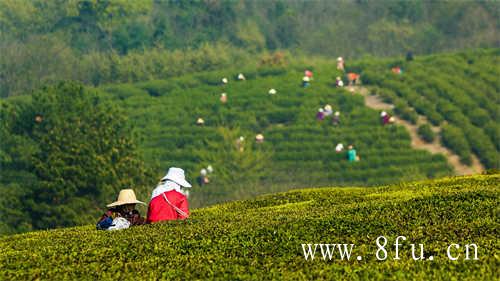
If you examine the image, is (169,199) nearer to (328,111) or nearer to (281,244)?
(281,244)

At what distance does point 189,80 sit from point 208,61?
7001 mm

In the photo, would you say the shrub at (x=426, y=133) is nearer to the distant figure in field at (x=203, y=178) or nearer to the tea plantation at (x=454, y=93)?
the tea plantation at (x=454, y=93)

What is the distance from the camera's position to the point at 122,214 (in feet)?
53.5

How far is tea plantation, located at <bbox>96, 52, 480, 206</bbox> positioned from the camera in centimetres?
5106

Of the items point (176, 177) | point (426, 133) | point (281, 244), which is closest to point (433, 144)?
point (426, 133)

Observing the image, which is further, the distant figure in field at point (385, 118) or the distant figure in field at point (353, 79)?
the distant figure in field at point (353, 79)

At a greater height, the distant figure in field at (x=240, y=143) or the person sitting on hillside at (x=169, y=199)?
the distant figure in field at (x=240, y=143)

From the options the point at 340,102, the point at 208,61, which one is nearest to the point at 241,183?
the point at 340,102

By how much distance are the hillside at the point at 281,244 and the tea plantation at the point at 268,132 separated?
29450 mm

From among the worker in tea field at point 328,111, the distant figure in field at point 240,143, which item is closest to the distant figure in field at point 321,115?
the worker in tea field at point 328,111

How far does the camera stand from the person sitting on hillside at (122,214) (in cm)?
1594

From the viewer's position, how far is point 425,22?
88375 mm

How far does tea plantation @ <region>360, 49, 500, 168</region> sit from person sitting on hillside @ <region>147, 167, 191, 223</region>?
39.3m

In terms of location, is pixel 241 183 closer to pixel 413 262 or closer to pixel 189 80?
pixel 189 80
